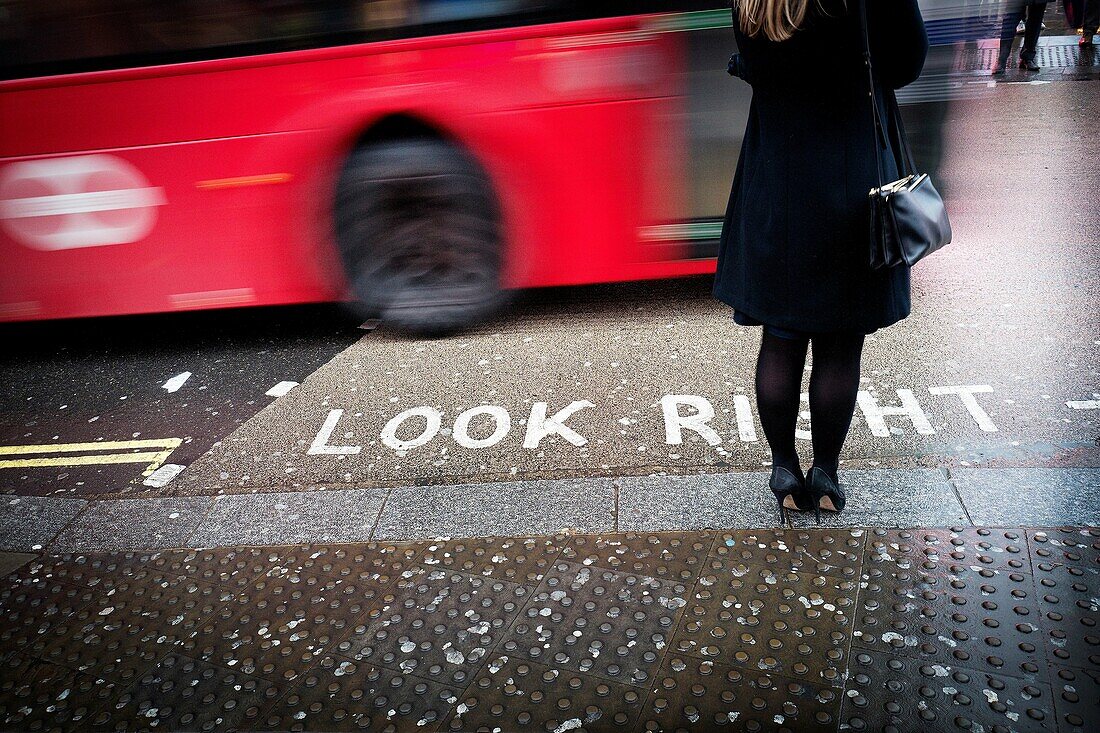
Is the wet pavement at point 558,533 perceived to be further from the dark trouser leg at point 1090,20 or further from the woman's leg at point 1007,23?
the dark trouser leg at point 1090,20

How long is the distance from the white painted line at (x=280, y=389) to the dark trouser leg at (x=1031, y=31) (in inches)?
449

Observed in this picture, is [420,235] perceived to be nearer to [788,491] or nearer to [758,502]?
[758,502]

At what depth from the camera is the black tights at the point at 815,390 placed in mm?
2986

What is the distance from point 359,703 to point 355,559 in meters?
0.74

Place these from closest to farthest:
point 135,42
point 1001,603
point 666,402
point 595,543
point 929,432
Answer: point 1001,603 < point 595,543 < point 929,432 < point 666,402 < point 135,42

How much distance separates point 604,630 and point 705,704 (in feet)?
1.33

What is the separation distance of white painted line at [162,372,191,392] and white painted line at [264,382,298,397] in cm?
57

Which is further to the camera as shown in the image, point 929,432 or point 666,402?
point 666,402

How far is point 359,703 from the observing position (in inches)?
99.1

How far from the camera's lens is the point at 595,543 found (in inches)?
124

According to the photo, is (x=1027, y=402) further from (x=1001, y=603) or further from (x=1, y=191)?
(x=1, y=191)

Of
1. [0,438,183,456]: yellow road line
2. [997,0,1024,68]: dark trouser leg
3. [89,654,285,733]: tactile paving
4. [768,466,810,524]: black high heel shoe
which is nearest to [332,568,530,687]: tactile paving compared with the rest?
[89,654,285,733]: tactile paving

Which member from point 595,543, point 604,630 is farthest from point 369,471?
point 604,630

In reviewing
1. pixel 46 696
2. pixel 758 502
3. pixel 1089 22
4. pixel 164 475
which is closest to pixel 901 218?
pixel 758 502
